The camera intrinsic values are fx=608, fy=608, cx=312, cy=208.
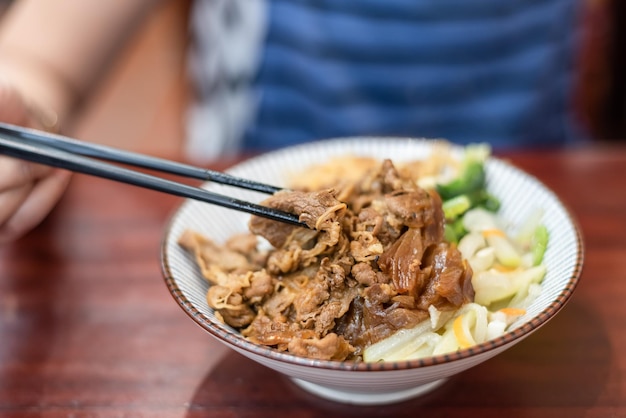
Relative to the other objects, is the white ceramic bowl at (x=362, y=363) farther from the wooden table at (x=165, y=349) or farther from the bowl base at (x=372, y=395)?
the wooden table at (x=165, y=349)

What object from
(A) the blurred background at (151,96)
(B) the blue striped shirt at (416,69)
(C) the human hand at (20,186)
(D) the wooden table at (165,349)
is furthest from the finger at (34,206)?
(A) the blurred background at (151,96)

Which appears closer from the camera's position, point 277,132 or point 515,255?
point 515,255

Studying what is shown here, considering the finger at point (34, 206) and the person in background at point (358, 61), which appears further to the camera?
the person in background at point (358, 61)

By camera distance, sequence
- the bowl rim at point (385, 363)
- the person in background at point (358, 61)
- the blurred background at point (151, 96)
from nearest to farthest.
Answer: the bowl rim at point (385, 363) < the person in background at point (358, 61) < the blurred background at point (151, 96)

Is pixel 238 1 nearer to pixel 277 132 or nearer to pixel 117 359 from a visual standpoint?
pixel 277 132

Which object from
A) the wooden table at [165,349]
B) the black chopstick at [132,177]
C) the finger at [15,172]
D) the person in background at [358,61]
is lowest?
the wooden table at [165,349]

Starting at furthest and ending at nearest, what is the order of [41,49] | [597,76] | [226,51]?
1. [597,76]
2. [226,51]
3. [41,49]

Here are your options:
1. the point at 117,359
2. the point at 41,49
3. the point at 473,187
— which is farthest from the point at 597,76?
the point at 117,359
